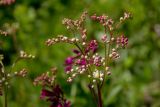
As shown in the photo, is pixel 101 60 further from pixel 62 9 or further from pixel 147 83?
pixel 62 9

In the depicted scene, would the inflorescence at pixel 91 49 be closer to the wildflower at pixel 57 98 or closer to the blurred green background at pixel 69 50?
the wildflower at pixel 57 98

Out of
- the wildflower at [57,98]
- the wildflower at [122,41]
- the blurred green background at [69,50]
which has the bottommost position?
the wildflower at [57,98]

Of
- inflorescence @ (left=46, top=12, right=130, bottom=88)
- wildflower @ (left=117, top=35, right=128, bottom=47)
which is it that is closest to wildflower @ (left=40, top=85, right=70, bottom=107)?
inflorescence @ (left=46, top=12, right=130, bottom=88)

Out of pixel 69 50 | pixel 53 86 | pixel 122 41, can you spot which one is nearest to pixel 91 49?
pixel 122 41

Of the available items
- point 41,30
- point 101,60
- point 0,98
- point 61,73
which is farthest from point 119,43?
point 41,30

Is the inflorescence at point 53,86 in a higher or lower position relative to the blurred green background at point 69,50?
lower

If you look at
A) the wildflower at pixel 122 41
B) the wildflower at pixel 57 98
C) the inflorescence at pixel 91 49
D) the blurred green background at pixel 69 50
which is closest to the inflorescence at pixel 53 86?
the wildflower at pixel 57 98

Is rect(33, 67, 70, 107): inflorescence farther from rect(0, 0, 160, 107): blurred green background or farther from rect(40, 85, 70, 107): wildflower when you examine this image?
rect(0, 0, 160, 107): blurred green background

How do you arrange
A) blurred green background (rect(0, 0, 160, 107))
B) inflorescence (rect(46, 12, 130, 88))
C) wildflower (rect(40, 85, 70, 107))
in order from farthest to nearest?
blurred green background (rect(0, 0, 160, 107))
wildflower (rect(40, 85, 70, 107))
inflorescence (rect(46, 12, 130, 88))
